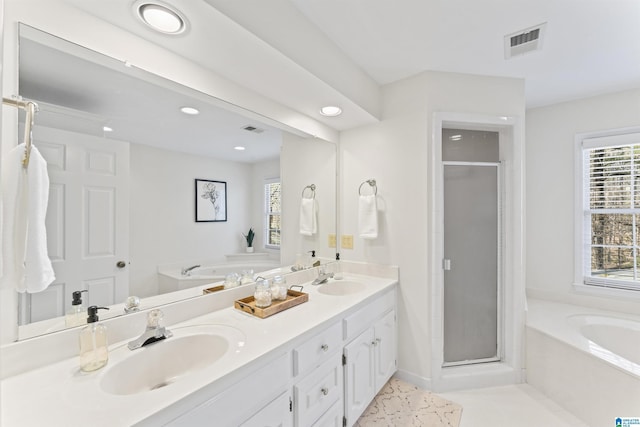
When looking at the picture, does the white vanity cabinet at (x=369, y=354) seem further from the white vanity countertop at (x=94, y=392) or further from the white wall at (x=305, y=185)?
the white wall at (x=305, y=185)

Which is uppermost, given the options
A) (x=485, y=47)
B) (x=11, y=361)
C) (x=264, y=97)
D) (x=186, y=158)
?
(x=485, y=47)

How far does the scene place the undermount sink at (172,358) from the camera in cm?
98

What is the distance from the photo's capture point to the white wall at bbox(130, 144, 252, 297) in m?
1.28

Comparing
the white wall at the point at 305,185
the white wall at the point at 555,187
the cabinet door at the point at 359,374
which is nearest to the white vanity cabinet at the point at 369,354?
the cabinet door at the point at 359,374

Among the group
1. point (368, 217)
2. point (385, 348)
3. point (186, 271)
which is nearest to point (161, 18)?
point (186, 271)

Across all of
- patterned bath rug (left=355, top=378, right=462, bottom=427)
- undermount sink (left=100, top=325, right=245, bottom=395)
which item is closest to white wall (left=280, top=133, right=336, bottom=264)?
undermount sink (left=100, top=325, right=245, bottom=395)

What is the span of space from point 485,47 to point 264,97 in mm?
1488

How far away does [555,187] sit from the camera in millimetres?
2746

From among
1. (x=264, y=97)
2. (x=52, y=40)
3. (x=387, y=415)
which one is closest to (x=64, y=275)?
(x=52, y=40)

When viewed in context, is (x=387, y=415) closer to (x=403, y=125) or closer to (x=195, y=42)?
(x=403, y=125)

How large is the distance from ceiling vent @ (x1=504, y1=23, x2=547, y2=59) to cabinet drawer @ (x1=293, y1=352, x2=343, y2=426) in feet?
7.16

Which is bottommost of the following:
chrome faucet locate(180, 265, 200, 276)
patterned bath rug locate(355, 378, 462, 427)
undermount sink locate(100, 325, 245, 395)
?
patterned bath rug locate(355, 378, 462, 427)

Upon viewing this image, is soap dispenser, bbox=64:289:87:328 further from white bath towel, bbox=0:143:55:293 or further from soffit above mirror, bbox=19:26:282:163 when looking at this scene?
soffit above mirror, bbox=19:26:282:163

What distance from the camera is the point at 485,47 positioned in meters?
1.81
